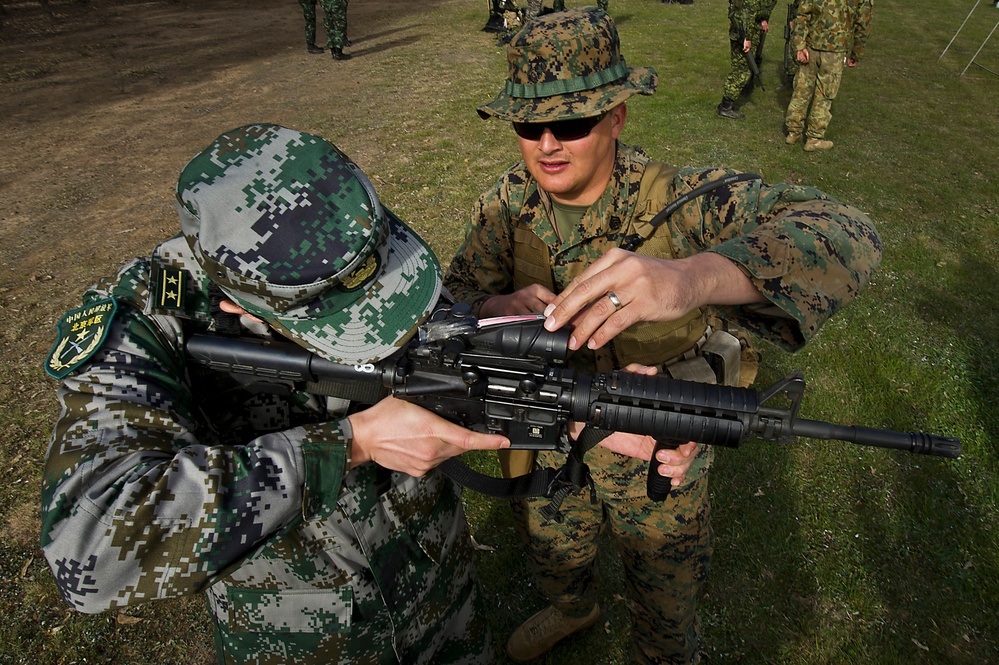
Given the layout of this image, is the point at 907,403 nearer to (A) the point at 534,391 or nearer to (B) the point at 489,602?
(B) the point at 489,602

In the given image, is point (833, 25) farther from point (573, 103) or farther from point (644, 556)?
point (644, 556)

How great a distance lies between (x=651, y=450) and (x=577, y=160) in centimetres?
133

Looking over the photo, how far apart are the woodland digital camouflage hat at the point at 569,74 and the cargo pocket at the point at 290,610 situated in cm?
198

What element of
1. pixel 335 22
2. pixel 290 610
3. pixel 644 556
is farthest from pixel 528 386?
pixel 335 22

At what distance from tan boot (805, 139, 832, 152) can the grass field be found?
23cm

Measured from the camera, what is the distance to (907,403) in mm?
4852

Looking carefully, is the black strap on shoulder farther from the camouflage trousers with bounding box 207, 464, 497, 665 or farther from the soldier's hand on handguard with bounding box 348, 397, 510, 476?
the camouflage trousers with bounding box 207, 464, 497, 665

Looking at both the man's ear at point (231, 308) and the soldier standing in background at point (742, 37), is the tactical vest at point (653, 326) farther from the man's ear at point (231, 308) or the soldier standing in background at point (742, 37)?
the soldier standing in background at point (742, 37)

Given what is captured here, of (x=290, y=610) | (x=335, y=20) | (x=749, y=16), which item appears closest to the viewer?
(x=290, y=610)

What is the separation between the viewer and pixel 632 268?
1677 mm

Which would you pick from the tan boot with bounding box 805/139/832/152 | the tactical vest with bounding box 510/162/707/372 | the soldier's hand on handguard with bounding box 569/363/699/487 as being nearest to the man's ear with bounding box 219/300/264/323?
the soldier's hand on handguard with bounding box 569/363/699/487

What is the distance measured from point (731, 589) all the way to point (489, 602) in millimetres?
1626

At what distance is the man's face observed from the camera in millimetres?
2418

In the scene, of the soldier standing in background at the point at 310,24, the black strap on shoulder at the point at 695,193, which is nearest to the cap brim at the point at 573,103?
the black strap on shoulder at the point at 695,193
